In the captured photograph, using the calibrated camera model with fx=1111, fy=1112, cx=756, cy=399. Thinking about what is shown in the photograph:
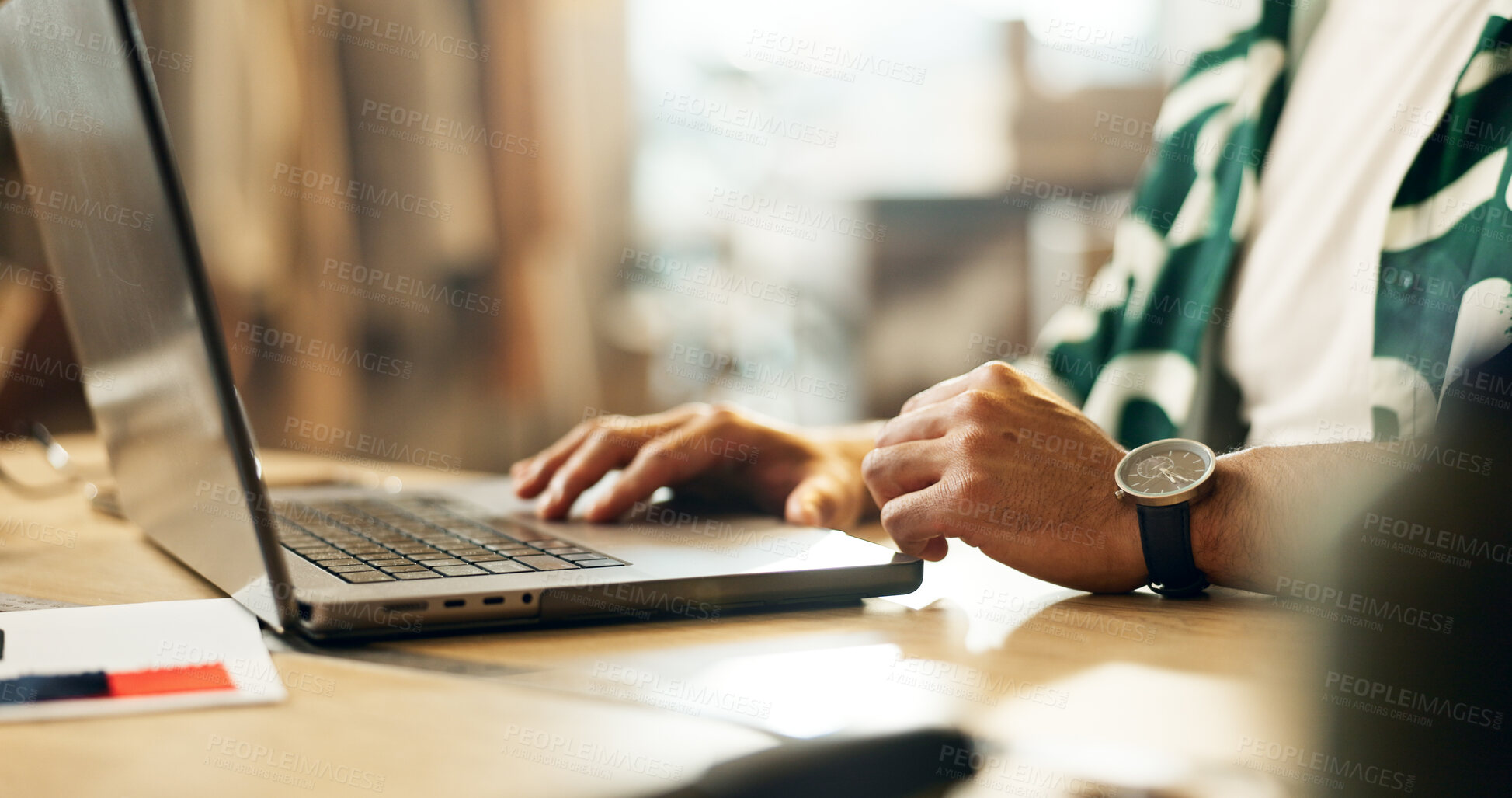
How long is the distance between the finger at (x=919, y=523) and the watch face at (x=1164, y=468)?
110 mm

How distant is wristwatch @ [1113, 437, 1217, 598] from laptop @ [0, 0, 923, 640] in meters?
0.14

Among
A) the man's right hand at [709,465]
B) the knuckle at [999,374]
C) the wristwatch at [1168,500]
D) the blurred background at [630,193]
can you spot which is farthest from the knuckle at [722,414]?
the blurred background at [630,193]

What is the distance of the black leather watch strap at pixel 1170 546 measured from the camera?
0.63 m

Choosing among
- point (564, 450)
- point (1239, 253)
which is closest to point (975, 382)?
point (564, 450)

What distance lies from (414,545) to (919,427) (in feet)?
1.08

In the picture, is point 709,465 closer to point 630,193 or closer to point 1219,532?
point 1219,532

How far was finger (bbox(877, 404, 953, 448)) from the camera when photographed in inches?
28.5

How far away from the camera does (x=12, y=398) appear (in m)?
1.63

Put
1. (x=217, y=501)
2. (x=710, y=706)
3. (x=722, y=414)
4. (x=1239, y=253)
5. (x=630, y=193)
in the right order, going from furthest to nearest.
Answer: (x=630, y=193), (x=1239, y=253), (x=722, y=414), (x=217, y=501), (x=710, y=706)

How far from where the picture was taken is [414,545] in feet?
2.21

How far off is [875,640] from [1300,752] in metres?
0.20

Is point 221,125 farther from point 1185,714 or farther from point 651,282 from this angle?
point 1185,714

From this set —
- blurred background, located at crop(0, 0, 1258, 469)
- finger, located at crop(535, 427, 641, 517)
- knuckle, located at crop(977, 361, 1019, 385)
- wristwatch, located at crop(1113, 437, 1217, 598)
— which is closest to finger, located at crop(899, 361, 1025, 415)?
knuckle, located at crop(977, 361, 1019, 385)

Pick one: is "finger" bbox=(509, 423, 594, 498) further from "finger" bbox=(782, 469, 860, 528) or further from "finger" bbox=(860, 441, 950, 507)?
"finger" bbox=(860, 441, 950, 507)
